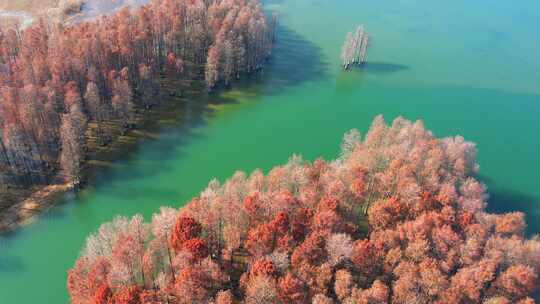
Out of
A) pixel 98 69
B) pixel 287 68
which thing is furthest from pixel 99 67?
pixel 287 68

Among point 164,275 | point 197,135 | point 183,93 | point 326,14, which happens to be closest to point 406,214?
point 164,275

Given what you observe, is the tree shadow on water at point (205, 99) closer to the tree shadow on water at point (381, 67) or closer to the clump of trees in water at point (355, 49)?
the clump of trees in water at point (355, 49)

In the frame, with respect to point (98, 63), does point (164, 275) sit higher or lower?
lower

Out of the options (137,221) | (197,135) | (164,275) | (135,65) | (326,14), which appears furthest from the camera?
(326,14)

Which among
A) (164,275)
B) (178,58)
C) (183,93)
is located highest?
(178,58)

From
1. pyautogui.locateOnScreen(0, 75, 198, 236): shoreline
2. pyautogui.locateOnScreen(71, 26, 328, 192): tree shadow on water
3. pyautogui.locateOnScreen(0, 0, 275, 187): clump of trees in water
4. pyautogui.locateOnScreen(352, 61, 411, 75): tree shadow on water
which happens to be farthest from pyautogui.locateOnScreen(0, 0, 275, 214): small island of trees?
pyautogui.locateOnScreen(352, 61, 411, 75): tree shadow on water

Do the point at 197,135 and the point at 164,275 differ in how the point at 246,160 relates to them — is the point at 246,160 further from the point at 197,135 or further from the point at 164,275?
the point at 164,275

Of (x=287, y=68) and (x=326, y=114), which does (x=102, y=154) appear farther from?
(x=287, y=68)
